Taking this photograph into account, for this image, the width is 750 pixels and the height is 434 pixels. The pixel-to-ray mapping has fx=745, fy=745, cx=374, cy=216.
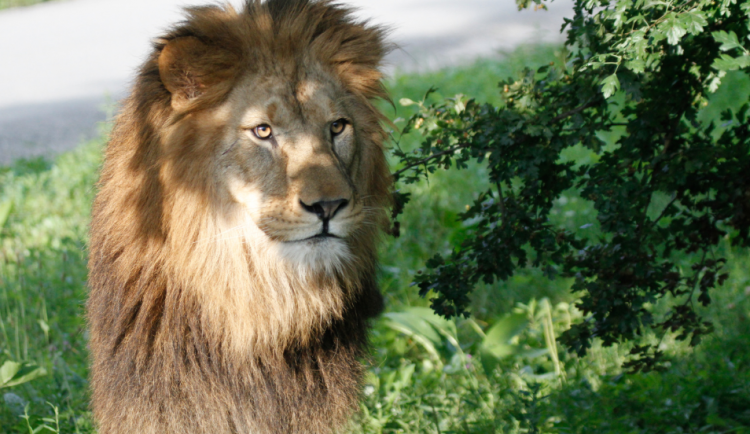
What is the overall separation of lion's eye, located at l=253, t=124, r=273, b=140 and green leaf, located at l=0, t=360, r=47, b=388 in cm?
145

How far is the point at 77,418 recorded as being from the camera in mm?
3256

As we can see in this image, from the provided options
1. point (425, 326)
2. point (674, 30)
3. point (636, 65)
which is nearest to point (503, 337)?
point (425, 326)

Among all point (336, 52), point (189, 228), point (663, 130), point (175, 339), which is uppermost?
point (336, 52)

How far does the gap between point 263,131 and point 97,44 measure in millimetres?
9792

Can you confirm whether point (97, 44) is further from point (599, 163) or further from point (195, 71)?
point (599, 163)

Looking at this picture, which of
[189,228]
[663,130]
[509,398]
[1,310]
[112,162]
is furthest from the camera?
[1,310]

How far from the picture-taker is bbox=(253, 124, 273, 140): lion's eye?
91.0 inches

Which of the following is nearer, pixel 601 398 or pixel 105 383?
pixel 105 383

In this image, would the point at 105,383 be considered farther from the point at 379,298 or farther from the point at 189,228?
the point at 379,298

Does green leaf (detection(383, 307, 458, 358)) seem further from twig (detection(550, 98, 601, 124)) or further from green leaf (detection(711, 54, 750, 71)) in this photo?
green leaf (detection(711, 54, 750, 71))

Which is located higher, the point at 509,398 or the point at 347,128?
the point at 347,128

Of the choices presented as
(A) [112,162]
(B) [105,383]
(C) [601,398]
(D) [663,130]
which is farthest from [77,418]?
(D) [663,130]

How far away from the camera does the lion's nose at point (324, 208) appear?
2.14m

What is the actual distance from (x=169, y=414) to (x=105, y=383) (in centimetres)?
26
